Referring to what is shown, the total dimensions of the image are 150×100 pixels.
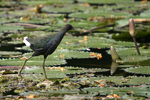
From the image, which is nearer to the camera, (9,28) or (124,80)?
(124,80)

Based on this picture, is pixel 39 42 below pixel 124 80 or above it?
above

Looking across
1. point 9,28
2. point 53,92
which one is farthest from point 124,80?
point 9,28

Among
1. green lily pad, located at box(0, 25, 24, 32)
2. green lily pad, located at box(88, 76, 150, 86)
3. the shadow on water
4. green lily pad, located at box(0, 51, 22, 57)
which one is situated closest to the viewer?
green lily pad, located at box(88, 76, 150, 86)

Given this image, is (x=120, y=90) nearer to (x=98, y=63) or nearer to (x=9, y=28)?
(x=98, y=63)

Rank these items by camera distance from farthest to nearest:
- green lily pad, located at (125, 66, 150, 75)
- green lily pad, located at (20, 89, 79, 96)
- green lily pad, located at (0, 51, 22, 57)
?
1. green lily pad, located at (0, 51, 22, 57)
2. green lily pad, located at (125, 66, 150, 75)
3. green lily pad, located at (20, 89, 79, 96)

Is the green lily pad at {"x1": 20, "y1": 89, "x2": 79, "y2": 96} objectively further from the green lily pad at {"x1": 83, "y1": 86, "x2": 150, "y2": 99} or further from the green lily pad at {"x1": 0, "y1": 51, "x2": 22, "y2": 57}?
the green lily pad at {"x1": 0, "y1": 51, "x2": 22, "y2": 57}

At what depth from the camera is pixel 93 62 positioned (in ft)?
16.9

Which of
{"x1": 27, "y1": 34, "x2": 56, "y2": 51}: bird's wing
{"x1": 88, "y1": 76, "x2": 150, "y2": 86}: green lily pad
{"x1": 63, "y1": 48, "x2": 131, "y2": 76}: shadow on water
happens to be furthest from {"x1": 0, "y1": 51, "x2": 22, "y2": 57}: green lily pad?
{"x1": 88, "y1": 76, "x2": 150, "y2": 86}: green lily pad

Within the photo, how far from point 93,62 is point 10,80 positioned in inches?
61.2

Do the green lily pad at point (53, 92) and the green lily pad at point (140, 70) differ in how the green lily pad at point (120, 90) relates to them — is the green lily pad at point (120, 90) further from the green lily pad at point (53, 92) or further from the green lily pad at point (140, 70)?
the green lily pad at point (140, 70)

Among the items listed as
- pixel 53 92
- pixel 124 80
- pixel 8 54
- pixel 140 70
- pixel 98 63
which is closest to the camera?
pixel 53 92

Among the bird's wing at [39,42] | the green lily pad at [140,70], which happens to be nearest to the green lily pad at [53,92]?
the bird's wing at [39,42]

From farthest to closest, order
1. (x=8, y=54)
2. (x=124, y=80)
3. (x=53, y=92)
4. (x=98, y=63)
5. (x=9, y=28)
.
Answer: (x=9, y=28) < (x=8, y=54) < (x=98, y=63) < (x=124, y=80) < (x=53, y=92)

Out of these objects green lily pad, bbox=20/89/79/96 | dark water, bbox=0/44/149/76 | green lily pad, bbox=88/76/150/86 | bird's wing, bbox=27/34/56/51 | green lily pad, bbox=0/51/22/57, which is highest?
bird's wing, bbox=27/34/56/51
